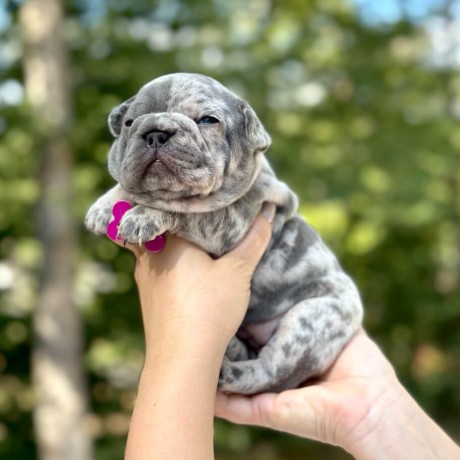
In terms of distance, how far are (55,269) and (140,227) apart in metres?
6.43

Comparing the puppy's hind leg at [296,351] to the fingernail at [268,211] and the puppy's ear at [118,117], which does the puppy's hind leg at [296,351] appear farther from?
the puppy's ear at [118,117]

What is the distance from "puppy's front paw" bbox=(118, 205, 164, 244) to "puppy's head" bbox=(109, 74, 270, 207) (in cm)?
Result: 9

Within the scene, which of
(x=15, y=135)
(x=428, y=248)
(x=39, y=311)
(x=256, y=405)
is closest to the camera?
(x=256, y=405)

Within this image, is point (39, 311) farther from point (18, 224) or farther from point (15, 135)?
point (15, 135)

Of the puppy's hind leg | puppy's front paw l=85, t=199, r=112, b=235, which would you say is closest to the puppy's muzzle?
puppy's front paw l=85, t=199, r=112, b=235

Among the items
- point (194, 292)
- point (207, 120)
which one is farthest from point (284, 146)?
point (194, 292)

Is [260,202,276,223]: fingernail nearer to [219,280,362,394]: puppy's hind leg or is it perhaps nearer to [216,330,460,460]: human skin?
[219,280,362,394]: puppy's hind leg

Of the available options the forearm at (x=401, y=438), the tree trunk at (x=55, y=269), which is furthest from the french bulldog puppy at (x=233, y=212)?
the tree trunk at (x=55, y=269)

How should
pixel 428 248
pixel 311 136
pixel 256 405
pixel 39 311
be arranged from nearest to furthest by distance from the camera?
pixel 256 405 → pixel 39 311 → pixel 311 136 → pixel 428 248

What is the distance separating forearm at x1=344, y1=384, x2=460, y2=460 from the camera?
8.52 feet

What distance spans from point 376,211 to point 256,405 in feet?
19.5

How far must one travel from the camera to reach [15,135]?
7922 millimetres

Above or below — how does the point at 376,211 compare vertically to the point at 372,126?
below

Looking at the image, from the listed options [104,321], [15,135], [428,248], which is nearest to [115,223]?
[15,135]
